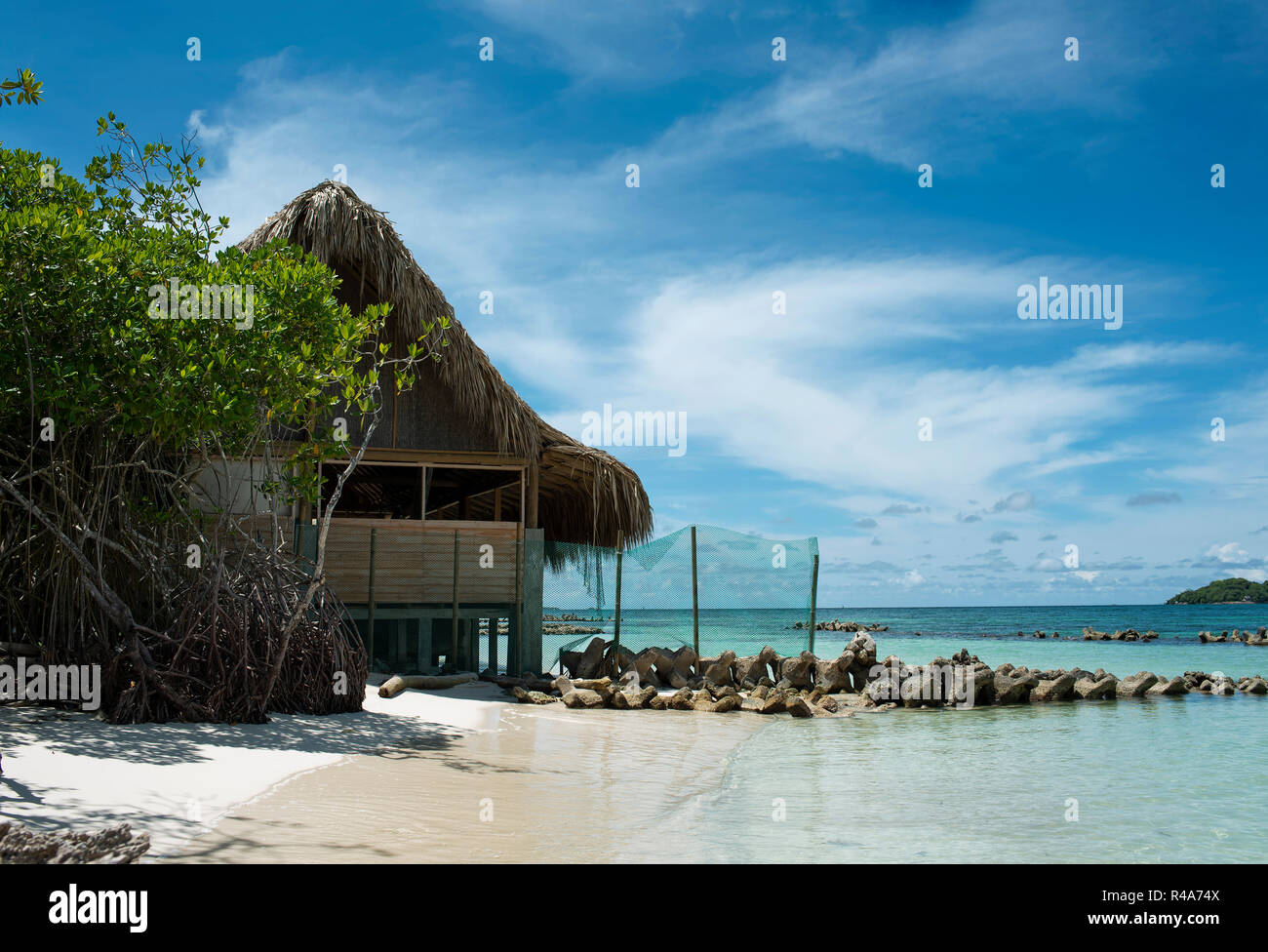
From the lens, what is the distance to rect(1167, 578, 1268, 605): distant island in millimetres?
68500

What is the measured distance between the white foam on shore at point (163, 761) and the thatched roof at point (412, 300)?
5075mm

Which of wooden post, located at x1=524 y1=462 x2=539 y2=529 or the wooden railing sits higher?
wooden post, located at x1=524 y1=462 x2=539 y2=529

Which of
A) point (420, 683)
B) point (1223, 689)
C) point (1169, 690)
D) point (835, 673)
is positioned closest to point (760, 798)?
point (420, 683)

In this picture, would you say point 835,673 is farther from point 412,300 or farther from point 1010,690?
point 412,300

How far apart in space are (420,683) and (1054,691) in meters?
8.75

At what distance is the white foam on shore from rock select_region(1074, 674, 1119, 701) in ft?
30.2

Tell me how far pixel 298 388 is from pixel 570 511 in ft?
29.3

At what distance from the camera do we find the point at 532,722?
9.19 m

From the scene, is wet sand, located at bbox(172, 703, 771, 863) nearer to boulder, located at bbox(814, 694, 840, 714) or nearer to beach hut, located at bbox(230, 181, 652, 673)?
boulder, located at bbox(814, 694, 840, 714)

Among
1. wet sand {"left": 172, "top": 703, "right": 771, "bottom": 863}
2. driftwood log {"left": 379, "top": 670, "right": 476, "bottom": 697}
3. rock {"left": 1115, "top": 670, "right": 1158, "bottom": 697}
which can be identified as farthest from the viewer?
rock {"left": 1115, "top": 670, "right": 1158, "bottom": 697}

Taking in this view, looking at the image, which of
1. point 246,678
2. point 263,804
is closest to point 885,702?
point 246,678

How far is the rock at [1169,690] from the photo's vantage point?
14820 mm

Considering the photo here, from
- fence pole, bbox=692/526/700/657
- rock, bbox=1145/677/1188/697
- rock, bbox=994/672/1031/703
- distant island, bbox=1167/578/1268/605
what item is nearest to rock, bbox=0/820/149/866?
fence pole, bbox=692/526/700/657

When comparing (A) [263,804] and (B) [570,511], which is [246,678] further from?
(B) [570,511]
